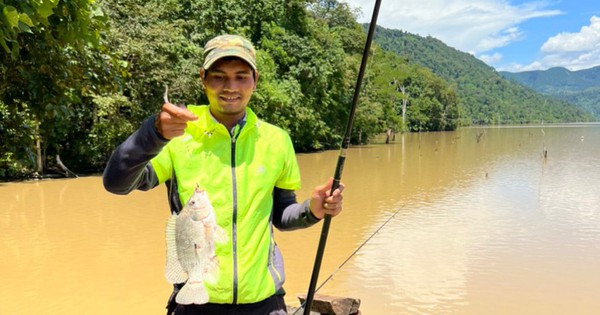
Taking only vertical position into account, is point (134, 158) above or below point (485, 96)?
Answer: below

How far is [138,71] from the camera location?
65.8 feet

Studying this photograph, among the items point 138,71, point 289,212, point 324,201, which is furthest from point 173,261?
point 138,71

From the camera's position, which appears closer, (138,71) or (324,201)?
(324,201)

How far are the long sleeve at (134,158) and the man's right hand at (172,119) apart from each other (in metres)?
0.03

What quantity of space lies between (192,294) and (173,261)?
6.1 inches

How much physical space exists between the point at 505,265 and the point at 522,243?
6.92 ft

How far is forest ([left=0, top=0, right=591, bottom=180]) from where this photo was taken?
405 cm

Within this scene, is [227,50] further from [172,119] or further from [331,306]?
[331,306]

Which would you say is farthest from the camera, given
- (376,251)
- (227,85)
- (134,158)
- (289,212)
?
(376,251)

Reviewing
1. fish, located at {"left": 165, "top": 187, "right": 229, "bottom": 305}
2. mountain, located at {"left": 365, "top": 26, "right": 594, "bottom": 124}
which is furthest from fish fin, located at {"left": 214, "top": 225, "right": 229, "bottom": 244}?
Result: mountain, located at {"left": 365, "top": 26, "right": 594, "bottom": 124}

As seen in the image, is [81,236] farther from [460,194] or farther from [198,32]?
[198,32]

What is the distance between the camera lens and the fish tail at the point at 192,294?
5.88 ft

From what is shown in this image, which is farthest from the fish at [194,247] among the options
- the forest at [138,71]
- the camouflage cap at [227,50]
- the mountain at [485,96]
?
the mountain at [485,96]

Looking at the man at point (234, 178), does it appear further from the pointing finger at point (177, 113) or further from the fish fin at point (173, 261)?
the pointing finger at point (177, 113)
